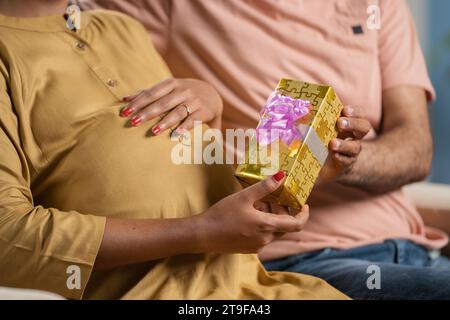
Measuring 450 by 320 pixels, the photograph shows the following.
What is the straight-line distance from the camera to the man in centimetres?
139

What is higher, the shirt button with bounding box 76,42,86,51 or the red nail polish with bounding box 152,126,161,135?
the shirt button with bounding box 76,42,86,51

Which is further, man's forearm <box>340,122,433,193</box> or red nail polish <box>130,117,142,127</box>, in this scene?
man's forearm <box>340,122,433,193</box>

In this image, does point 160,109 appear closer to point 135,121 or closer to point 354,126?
Result: point 135,121

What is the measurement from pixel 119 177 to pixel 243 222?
21 cm

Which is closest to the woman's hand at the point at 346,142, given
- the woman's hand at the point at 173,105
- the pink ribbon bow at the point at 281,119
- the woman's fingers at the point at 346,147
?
the woman's fingers at the point at 346,147

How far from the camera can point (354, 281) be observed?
1.26m

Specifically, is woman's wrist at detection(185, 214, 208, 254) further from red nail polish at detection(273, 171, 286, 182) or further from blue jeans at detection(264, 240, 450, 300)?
blue jeans at detection(264, 240, 450, 300)

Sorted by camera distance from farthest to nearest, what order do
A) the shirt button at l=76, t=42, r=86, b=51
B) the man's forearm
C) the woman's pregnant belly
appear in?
the man's forearm
the shirt button at l=76, t=42, r=86, b=51
the woman's pregnant belly

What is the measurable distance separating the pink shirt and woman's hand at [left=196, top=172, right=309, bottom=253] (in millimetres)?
337

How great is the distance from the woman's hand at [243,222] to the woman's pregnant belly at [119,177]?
0.10 meters

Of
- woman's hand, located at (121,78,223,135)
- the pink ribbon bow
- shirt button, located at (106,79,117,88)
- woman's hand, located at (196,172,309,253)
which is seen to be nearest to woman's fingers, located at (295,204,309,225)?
woman's hand, located at (196,172,309,253)

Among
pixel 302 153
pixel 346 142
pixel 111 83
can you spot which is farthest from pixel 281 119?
pixel 111 83

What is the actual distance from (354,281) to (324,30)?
51 cm
